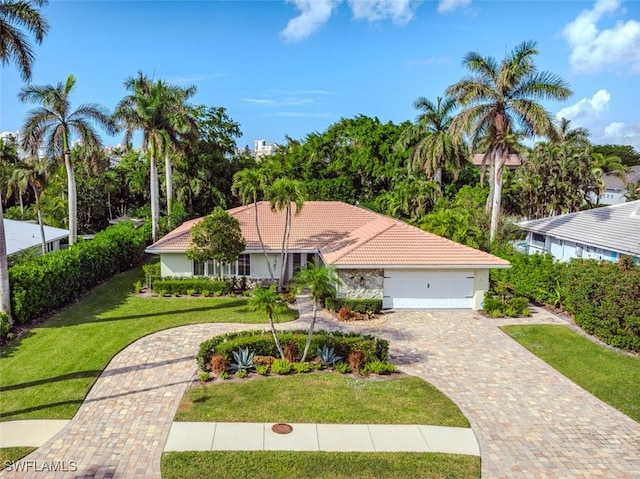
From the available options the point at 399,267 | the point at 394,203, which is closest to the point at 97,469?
the point at 399,267

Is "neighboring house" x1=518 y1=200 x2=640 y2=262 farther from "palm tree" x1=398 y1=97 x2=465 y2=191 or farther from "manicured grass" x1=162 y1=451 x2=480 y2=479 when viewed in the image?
"manicured grass" x1=162 y1=451 x2=480 y2=479

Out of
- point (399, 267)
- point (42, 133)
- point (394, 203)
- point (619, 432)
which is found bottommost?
point (619, 432)

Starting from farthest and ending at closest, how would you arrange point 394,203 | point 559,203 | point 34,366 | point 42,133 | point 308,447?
1. point 559,203
2. point 394,203
3. point 42,133
4. point 34,366
5. point 308,447

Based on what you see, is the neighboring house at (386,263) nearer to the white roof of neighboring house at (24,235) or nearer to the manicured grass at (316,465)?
the white roof of neighboring house at (24,235)

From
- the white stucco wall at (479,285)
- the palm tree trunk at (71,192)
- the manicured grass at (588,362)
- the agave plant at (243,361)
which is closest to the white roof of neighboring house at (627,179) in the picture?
the white stucco wall at (479,285)

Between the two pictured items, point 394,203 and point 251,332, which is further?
point 394,203

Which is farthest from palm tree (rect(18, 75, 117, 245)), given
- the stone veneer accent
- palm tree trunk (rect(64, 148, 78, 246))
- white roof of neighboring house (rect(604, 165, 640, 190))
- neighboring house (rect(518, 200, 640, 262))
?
white roof of neighboring house (rect(604, 165, 640, 190))

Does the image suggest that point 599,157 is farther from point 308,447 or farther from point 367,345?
point 308,447
